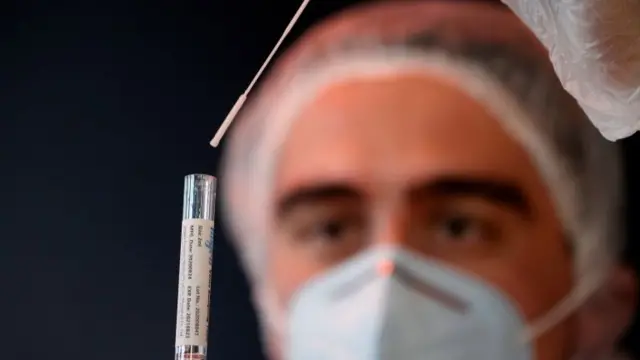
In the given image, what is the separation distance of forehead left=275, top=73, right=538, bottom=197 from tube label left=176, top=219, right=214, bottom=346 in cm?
18

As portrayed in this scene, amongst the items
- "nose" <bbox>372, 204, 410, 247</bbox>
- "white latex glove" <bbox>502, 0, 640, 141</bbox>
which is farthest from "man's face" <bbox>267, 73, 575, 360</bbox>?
"white latex glove" <bbox>502, 0, 640, 141</bbox>

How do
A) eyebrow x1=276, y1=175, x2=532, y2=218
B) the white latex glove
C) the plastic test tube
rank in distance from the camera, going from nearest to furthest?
the white latex glove < the plastic test tube < eyebrow x1=276, y1=175, x2=532, y2=218

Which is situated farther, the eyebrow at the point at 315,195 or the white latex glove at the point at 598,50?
the eyebrow at the point at 315,195

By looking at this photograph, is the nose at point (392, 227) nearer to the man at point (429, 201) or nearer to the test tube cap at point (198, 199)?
the man at point (429, 201)

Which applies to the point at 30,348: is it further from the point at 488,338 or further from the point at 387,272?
the point at 488,338

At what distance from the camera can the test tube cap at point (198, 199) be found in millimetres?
1075

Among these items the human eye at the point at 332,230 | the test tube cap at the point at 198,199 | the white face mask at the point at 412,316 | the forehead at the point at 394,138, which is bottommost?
the white face mask at the point at 412,316

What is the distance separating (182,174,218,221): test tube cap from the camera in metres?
1.08

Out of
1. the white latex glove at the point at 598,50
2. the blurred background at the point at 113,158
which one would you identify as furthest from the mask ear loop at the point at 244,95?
the white latex glove at the point at 598,50

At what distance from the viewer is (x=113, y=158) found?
1.26 m

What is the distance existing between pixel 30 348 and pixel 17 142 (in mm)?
315

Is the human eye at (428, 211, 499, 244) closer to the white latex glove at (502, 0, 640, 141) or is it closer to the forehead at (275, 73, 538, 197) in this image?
the forehead at (275, 73, 538, 197)

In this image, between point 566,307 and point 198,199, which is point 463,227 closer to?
point 566,307

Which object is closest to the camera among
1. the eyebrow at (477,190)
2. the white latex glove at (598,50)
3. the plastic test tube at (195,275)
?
the white latex glove at (598,50)
